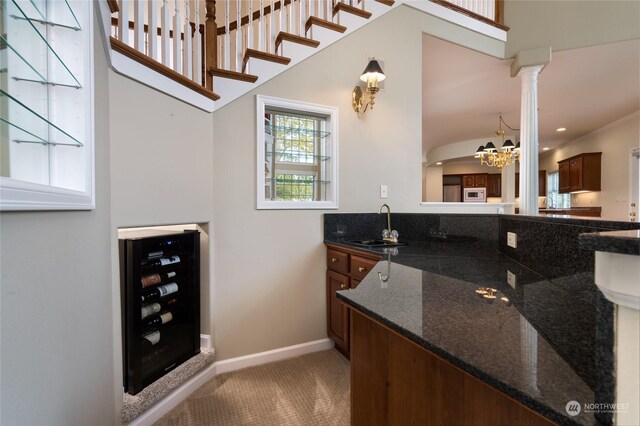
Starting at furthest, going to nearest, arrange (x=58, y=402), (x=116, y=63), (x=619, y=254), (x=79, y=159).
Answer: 1. (x=116, y=63)
2. (x=79, y=159)
3. (x=58, y=402)
4. (x=619, y=254)

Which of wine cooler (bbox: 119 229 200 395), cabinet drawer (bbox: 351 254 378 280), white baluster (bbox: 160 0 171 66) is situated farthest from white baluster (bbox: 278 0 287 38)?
cabinet drawer (bbox: 351 254 378 280)

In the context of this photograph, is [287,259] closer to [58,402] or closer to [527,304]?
[58,402]

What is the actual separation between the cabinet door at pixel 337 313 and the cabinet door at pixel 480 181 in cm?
897

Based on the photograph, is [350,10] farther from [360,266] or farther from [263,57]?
[360,266]

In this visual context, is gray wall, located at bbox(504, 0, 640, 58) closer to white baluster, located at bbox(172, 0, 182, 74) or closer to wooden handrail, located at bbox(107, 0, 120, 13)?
white baluster, located at bbox(172, 0, 182, 74)

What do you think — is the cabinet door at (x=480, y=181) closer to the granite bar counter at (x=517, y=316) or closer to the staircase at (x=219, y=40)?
the staircase at (x=219, y=40)

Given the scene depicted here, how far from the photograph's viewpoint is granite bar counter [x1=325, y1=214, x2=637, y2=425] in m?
0.46

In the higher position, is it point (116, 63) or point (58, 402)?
point (116, 63)

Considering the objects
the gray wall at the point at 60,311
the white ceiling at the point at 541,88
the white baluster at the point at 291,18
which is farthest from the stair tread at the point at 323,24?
the gray wall at the point at 60,311

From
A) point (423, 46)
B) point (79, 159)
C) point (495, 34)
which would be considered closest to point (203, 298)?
point (79, 159)

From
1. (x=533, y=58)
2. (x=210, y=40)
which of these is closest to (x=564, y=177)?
(x=533, y=58)

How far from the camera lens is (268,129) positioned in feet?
7.75

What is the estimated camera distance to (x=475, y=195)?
9.58 m

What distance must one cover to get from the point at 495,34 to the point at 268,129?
276 cm
